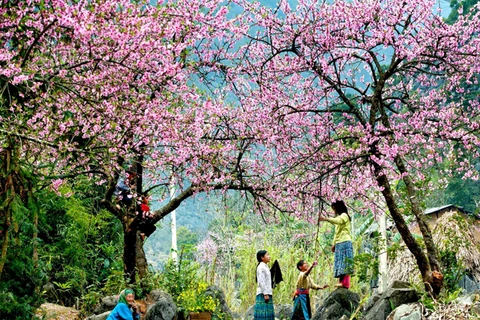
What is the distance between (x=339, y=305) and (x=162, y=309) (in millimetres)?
2900

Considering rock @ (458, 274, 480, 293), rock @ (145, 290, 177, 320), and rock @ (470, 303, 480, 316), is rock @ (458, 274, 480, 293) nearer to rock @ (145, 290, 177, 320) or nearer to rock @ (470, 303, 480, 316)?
rock @ (470, 303, 480, 316)

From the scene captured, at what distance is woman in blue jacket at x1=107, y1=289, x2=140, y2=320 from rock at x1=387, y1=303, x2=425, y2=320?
3473 mm

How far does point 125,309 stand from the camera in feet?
27.7

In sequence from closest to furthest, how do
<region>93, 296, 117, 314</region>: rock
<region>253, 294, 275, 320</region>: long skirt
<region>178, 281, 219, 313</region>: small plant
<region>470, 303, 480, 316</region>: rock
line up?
<region>470, 303, 480, 316</region>: rock
<region>253, 294, 275, 320</region>: long skirt
<region>93, 296, 117, 314</region>: rock
<region>178, 281, 219, 313</region>: small plant

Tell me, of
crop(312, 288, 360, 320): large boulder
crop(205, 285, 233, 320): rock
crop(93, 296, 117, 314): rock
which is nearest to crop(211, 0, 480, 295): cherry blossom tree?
crop(312, 288, 360, 320): large boulder

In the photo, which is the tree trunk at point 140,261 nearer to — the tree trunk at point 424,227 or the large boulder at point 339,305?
the large boulder at point 339,305

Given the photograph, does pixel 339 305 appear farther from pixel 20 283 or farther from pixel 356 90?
pixel 20 283

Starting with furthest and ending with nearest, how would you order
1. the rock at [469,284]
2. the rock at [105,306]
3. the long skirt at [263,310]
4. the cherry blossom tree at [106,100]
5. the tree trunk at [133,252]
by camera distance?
the rock at [469,284], the tree trunk at [133,252], the rock at [105,306], the long skirt at [263,310], the cherry blossom tree at [106,100]

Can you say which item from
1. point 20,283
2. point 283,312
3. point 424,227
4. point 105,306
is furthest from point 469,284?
point 20,283

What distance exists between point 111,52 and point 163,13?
4.15 feet

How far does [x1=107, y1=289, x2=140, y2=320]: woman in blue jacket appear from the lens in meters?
8.42

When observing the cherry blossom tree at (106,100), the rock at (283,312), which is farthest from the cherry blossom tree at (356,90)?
the rock at (283,312)

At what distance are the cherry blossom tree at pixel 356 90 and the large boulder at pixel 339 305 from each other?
1.51 metres

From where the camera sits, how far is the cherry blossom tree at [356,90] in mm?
8336
